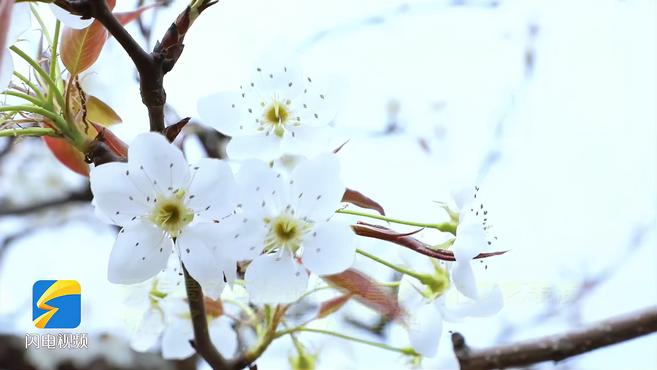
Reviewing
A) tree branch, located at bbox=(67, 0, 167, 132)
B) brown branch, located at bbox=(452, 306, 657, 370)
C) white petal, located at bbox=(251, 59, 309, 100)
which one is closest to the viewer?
tree branch, located at bbox=(67, 0, 167, 132)

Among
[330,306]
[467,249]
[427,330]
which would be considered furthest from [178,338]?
[467,249]

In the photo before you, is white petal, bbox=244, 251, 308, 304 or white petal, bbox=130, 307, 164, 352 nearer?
white petal, bbox=244, 251, 308, 304

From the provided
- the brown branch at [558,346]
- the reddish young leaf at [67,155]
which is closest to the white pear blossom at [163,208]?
the reddish young leaf at [67,155]

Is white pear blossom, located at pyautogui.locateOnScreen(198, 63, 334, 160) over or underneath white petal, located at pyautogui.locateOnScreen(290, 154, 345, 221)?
over

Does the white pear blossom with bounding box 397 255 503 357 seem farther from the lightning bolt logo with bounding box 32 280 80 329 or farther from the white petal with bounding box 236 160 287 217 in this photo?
the lightning bolt logo with bounding box 32 280 80 329

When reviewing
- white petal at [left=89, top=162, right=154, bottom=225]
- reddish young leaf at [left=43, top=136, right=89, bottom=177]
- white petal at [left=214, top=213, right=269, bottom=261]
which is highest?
reddish young leaf at [left=43, top=136, right=89, bottom=177]

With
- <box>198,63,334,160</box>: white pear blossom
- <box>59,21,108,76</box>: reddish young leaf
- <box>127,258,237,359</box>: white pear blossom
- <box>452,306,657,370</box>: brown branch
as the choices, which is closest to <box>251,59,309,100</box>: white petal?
<box>198,63,334,160</box>: white pear blossom

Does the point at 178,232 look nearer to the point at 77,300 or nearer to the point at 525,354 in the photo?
the point at 77,300
